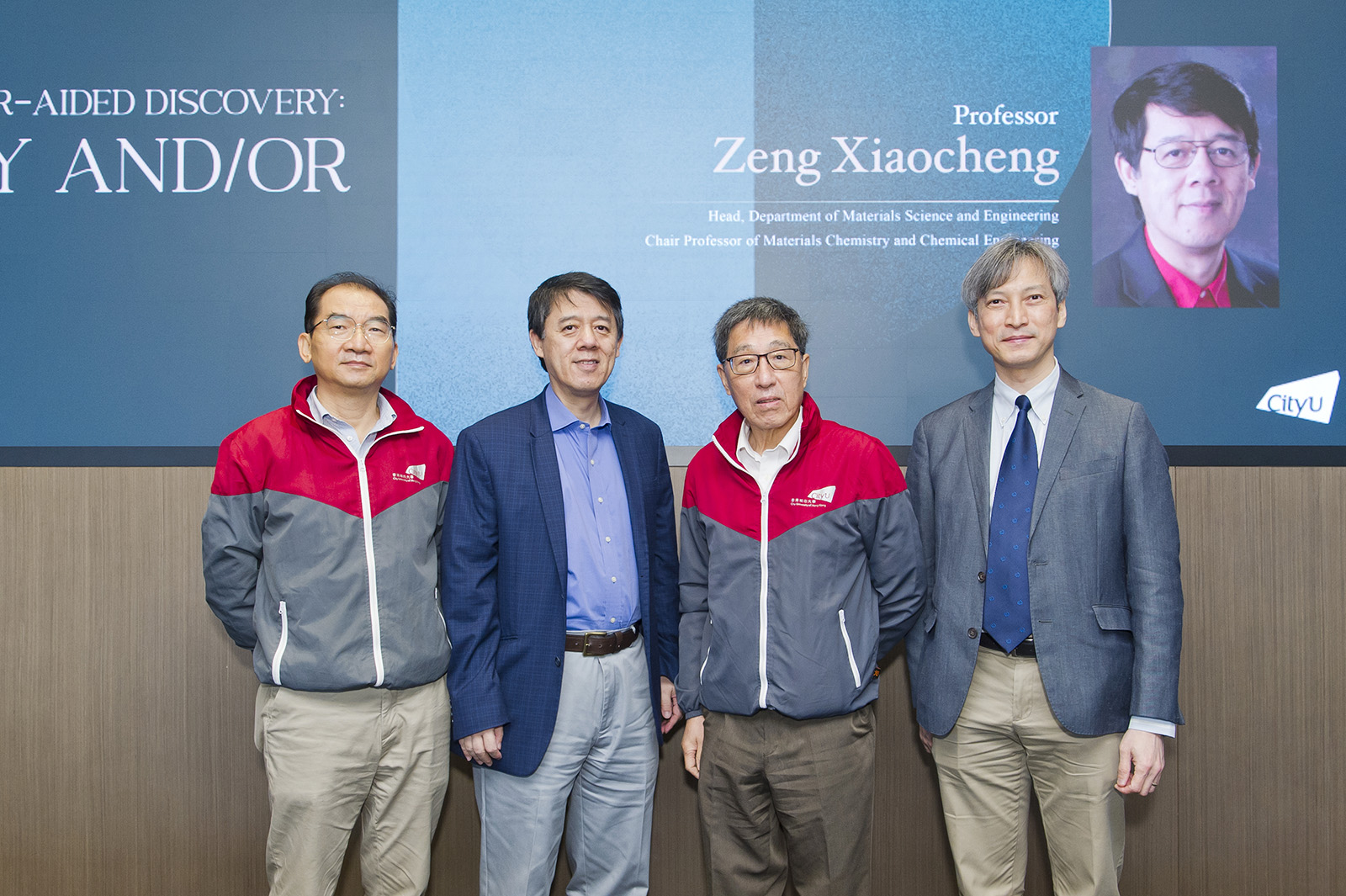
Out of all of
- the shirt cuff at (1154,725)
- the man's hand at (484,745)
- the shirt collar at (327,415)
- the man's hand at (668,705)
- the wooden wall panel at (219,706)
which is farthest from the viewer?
the wooden wall panel at (219,706)

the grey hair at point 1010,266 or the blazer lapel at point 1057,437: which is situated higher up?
the grey hair at point 1010,266

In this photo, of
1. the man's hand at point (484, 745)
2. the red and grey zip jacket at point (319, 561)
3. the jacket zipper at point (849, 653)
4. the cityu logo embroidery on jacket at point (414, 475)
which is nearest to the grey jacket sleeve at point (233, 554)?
the red and grey zip jacket at point (319, 561)

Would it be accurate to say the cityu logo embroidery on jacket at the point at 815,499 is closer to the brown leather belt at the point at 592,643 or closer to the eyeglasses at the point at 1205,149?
the brown leather belt at the point at 592,643

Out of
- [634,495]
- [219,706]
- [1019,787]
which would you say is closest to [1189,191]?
[1019,787]

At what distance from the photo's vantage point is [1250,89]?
2.68m

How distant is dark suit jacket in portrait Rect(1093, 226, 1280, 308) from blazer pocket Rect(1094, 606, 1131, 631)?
1263 millimetres

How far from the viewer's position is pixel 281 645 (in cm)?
192

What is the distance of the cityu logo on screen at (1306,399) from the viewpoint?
8.70 ft

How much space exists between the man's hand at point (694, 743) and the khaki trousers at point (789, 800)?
5cm

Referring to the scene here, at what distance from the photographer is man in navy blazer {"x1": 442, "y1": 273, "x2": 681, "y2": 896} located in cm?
194

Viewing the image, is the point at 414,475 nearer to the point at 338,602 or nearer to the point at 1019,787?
the point at 338,602

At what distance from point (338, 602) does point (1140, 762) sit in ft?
6.58

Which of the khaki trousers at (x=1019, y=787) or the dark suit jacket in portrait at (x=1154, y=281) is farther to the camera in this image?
the dark suit jacket in portrait at (x=1154, y=281)

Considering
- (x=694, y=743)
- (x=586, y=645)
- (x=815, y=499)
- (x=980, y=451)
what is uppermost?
(x=980, y=451)
